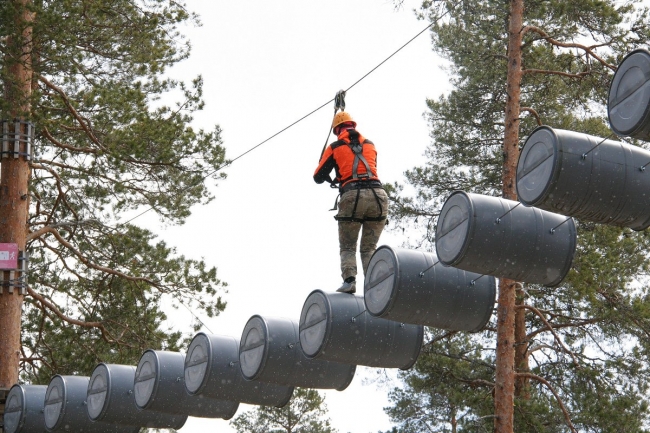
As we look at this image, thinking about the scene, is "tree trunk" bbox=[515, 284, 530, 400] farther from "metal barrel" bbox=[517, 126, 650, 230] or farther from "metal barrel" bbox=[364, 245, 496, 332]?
"metal barrel" bbox=[517, 126, 650, 230]

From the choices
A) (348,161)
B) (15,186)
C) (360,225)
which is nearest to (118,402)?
(360,225)

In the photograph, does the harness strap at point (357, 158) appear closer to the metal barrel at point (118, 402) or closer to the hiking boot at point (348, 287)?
the hiking boot at point (348, 287)

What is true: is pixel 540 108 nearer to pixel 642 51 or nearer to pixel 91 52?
pixel 91 52

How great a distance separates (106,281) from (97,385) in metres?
5.11

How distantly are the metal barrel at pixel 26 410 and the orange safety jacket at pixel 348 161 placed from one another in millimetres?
5825

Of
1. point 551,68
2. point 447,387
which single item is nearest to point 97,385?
point 447,387

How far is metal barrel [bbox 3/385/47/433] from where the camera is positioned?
13.3m

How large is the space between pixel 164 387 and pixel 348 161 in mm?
3619

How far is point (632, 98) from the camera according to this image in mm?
6980

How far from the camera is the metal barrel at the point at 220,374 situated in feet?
35.7

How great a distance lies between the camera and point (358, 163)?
9766 millimetres

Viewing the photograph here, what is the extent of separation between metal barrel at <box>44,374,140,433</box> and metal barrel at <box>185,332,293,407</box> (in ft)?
7.33

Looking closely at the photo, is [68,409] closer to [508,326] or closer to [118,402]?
[118,402]

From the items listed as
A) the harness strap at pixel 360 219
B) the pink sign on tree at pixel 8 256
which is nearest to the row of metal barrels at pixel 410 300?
the harness strap at pixel 360 219
